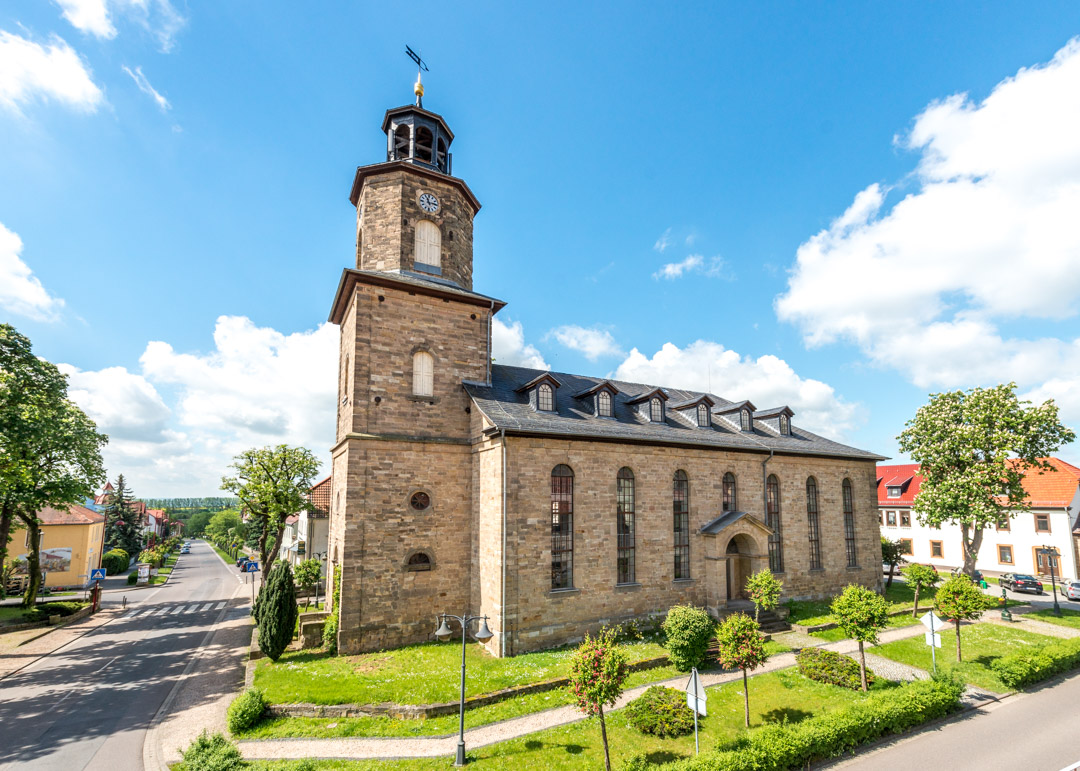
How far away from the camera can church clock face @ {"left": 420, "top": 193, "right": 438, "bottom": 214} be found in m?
23.7

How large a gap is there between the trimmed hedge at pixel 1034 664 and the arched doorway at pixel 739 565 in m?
9.34

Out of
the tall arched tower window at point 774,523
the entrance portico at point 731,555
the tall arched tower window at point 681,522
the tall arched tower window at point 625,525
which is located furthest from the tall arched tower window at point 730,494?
the tall arched tower window at point 625,525

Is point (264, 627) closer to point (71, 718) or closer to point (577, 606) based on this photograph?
point (71, 718)

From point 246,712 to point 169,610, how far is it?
26.7 meters

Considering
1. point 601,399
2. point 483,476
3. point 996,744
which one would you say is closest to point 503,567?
point 483,476

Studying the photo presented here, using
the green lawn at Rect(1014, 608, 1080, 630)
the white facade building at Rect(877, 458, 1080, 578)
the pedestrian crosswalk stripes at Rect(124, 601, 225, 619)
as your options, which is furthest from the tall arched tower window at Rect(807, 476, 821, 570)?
the pedestrian crosswalk stripes at Rect(124, 601, 225, 619)

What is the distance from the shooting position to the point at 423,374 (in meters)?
22.1

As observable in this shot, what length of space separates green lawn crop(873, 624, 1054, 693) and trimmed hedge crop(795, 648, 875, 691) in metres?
4.09

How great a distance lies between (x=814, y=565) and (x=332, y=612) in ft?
84.8

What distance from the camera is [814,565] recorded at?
2791 centimetres

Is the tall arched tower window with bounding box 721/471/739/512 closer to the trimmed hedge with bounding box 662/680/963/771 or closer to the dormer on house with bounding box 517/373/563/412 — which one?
the dormer on house with bounding box 517/373/563/412

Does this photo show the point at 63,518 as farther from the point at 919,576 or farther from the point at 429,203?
the point at 919,576

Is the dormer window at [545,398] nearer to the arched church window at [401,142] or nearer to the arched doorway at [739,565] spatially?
the arched doorway at [739,565]

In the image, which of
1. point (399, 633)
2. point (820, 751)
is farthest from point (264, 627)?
point (820, 751)
